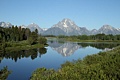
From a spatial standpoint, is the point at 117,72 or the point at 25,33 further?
the point at 25,33

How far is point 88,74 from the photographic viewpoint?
15.9 m

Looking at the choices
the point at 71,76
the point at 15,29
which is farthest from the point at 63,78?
the point at 15,29

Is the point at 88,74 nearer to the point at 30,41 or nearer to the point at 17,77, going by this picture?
the point at 17,77

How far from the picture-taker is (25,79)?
1820 inches

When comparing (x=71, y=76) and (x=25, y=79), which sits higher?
(x=71, y=76)

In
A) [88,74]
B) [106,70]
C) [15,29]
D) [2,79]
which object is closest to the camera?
[88,74]

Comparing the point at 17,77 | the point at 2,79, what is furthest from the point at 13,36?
the point at 2,79

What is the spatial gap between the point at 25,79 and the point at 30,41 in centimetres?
9537

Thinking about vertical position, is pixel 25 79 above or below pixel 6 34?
below

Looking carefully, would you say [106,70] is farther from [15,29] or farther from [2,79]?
[15,29]

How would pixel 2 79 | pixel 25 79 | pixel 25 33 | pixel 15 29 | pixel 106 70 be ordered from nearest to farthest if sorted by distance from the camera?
pixel 106 70
pixel 2 79
pixel 25 79
pixel 15 29
pixel 25 33

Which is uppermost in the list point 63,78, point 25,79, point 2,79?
point 63,78

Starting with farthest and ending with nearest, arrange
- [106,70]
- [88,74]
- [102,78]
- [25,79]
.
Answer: [25,79] < [106,70] < [88,74] < [102,78]

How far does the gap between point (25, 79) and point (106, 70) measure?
105 feet
